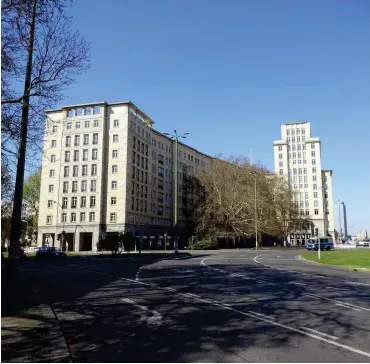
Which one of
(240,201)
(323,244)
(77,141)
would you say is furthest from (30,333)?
(77,141)

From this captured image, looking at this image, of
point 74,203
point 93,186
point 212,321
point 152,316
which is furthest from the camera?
point 74,203

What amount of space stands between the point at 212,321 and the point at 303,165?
130836mm

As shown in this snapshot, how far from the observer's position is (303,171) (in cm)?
13225

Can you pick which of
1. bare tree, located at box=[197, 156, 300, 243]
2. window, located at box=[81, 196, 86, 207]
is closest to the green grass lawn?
bare tree, located at box=[197, 156, 300, 243]

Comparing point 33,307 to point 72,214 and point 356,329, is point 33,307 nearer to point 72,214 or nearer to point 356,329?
point 356,329

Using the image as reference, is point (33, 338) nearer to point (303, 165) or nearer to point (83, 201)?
point (83, 201)

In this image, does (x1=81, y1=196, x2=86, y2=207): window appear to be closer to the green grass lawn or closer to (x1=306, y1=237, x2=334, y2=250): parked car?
(x1=306, y1=237, x2=334, y2=250): parked car

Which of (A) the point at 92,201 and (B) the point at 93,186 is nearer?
(A) the point at 92,201

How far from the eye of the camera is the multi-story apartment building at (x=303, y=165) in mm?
127688

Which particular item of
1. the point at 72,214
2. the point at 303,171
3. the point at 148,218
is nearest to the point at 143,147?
the point at 148,218

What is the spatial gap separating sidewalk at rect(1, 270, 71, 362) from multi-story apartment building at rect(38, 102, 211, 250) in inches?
2501

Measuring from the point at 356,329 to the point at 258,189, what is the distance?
2696 inches

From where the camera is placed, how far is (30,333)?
6684 millimetres

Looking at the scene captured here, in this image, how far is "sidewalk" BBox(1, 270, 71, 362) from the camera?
546 centimetres
